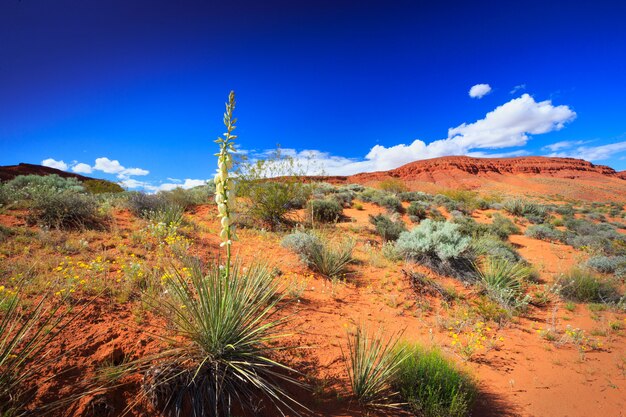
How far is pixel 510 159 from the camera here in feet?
284

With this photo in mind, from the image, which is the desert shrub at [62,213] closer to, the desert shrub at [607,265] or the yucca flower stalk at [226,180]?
the yucca flower stalk at [226,180]

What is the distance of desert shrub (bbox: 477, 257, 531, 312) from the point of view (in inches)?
203

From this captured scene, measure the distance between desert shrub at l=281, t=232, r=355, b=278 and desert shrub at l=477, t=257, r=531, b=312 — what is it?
278cm

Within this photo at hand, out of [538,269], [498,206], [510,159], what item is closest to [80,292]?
[538,269]

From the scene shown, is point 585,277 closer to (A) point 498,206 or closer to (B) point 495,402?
(B) point 495,402

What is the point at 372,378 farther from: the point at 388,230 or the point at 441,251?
the point at 388,230

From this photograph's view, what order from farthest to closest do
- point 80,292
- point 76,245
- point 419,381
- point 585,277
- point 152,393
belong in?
point 585,277, point 76,245, point 80,292, point 419,381, point 152,393

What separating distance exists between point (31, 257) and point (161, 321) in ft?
Answer: 10.2

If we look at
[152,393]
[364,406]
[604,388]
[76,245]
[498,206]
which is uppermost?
[498,206]

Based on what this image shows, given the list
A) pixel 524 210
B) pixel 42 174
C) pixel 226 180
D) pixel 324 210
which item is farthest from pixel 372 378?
pixel 42 174

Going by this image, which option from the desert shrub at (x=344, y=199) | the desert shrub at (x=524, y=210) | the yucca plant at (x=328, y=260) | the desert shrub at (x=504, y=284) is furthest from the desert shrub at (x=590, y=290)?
the desert shrub at (x=524, y=210)

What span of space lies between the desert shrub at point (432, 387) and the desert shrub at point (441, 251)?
362 cm

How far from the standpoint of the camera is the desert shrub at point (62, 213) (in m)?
6.27

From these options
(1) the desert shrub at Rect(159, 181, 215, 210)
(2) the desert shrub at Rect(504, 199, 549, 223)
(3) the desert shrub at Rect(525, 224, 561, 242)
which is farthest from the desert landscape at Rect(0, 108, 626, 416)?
(2) the desert shrub at Rect(504, 199, 549, 223)
